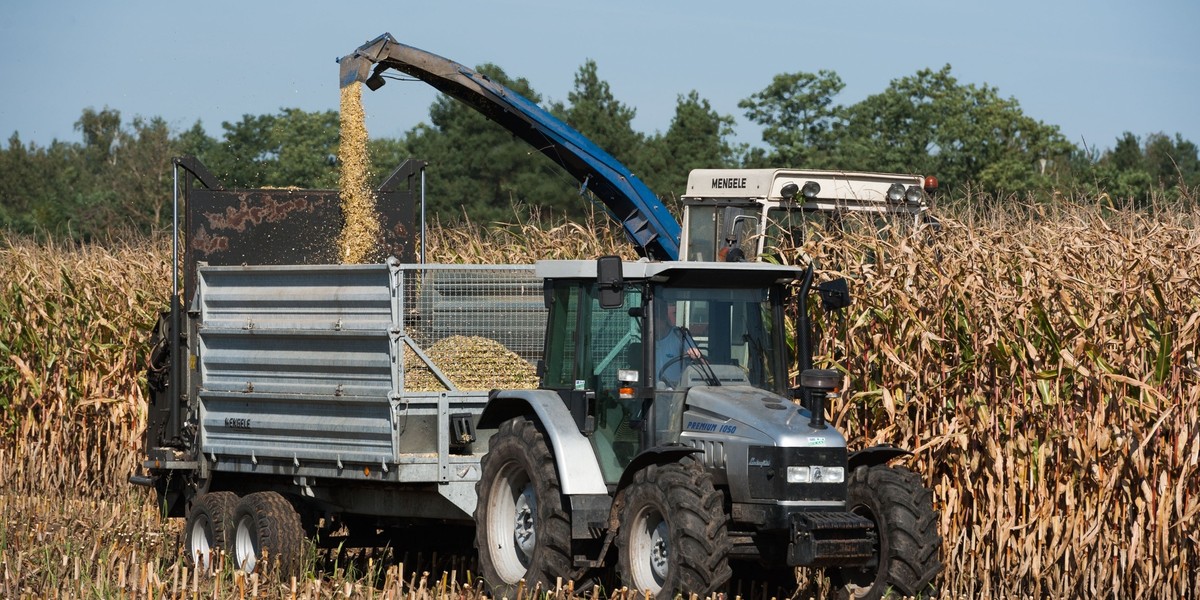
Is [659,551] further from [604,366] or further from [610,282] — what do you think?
[610,282]

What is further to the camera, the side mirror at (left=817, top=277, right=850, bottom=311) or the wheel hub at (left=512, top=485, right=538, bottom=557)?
the wheel hub at (left=512, top=485, right=538, bottom=557)

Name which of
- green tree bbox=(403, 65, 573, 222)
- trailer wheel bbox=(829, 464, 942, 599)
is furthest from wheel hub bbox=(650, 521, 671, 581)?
green tree bbox=(403, 65, 573, 222)

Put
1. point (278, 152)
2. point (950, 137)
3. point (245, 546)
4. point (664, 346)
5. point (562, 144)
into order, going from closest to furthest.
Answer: point (664, 346) → point (245, 546) → point (562, 144) → point (950, 137) → point (278, 152)

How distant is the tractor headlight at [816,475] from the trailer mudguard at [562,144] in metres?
5.54

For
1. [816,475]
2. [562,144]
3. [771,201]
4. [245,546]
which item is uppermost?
[562,144]

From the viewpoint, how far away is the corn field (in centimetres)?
754

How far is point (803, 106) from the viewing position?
51906mm

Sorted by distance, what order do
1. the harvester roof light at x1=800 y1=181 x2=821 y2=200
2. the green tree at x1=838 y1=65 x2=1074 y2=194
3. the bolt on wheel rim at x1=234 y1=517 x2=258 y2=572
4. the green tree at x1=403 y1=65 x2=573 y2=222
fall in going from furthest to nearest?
the green tree at x1=838 y1=65 x2=1074 y2=194 < the green tree at x1=403 y1=65 x2=573 y2=222 < the harvester roof light at x1=800 y1=181 x2=821 y2=200 < the bolt on wheel rim at x1=234 y1=517 x2=258 y2=572

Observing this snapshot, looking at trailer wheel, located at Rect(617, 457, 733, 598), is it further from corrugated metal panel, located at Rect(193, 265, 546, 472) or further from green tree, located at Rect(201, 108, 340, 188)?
green tree, located at Rect(201, 108, 340, 188)

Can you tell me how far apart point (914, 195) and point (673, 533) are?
5780 millimetres

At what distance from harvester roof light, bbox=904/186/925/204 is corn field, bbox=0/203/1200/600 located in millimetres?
1937

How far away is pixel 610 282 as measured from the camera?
23.2 feet

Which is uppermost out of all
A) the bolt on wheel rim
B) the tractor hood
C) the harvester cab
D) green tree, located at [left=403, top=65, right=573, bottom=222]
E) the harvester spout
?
green tree, located at [left=403, top=65, right=573, bottom=222]

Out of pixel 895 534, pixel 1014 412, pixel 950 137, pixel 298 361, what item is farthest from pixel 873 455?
pixel 950 137
